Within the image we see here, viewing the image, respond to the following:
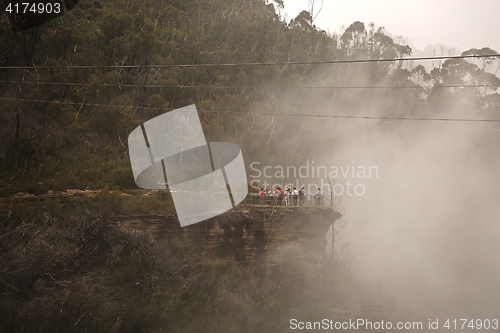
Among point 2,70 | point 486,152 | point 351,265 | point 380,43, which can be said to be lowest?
point 351,265

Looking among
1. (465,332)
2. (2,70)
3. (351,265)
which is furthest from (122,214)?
(465,332)

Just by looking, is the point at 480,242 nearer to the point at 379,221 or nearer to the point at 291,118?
the point at 379,221

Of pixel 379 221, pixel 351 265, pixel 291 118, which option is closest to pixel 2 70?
pixel 291 118

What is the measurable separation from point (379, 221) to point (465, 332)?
11.3m

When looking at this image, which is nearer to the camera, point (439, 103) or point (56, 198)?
point (56, 198)

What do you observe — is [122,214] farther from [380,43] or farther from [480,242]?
[380,43]

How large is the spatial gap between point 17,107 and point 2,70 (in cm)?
410

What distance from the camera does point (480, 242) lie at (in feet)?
152

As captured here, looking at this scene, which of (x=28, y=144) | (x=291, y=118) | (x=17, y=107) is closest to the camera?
(x=28, y=144)

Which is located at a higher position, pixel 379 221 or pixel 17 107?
pixel 17 107

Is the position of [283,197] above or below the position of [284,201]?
above

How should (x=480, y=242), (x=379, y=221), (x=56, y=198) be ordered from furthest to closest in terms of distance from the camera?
(x=480, y=242) → (x=379, y=221) → (x=56, y=198)

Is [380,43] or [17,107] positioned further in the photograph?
[380,43]

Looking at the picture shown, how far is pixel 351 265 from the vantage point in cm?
3634
